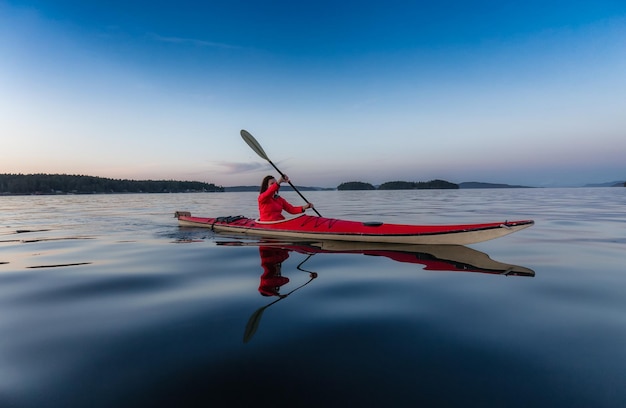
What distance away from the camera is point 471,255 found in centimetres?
786

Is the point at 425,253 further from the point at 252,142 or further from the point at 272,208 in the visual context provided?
the point at 252,142

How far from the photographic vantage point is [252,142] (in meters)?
13.2

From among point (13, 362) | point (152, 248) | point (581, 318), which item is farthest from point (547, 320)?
point (152, 248)

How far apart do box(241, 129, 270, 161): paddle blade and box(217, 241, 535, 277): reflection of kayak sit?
424 centimetres

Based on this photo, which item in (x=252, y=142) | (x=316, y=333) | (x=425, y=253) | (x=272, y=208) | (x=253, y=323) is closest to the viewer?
(x=316, y=333)

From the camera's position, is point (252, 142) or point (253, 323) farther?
point (252, 142)

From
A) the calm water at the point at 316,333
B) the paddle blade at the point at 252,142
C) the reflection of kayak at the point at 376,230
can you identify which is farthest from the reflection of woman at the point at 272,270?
the paddle blade at the point at 252,142

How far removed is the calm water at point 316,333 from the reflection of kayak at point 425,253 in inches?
5.1

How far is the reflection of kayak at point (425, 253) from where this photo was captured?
6402 millimetres

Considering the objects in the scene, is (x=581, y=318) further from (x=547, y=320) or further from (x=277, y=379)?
(x=277, y=379)

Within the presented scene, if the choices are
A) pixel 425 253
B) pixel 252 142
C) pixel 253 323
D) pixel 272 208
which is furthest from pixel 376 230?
pixel 252 142

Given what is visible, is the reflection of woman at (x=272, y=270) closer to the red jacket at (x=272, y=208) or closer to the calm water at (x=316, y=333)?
the calm water at (x=316, y=333)

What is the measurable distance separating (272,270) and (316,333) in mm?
3127

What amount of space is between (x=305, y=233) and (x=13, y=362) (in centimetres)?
755
